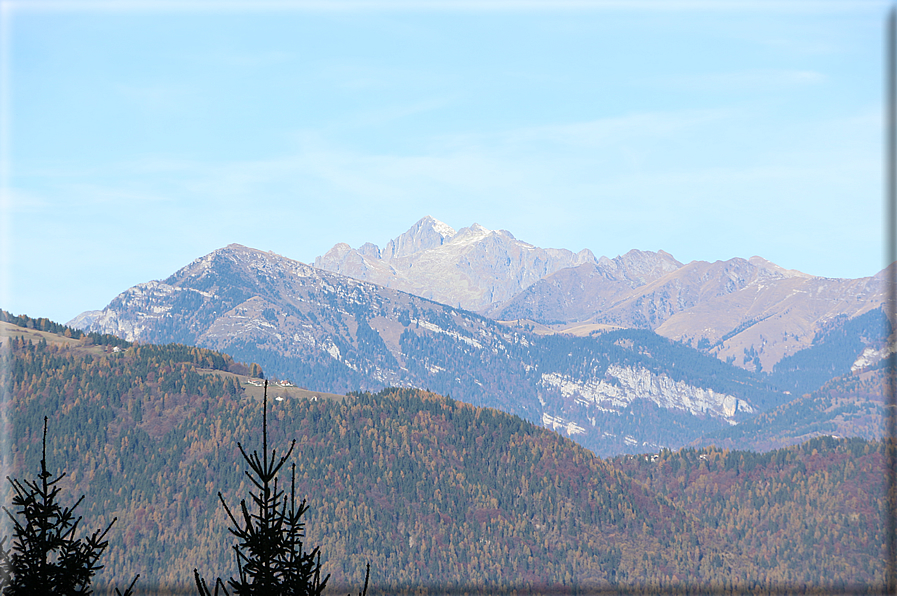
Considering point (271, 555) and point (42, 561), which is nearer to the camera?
point (271, 555)

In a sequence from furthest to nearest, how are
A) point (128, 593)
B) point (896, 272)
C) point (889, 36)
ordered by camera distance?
point (896, 272)
point (889, 36)
point (128, 593)

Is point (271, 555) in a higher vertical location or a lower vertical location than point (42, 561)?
higher

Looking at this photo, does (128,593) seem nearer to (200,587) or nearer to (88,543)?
(88,543)

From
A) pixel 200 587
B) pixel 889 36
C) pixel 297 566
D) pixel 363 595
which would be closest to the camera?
pixel 200 587

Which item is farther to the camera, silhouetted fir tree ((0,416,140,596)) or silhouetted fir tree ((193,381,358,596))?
silhouetted fir tree ((0,416,140,596))

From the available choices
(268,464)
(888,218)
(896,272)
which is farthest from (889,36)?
(268,464)

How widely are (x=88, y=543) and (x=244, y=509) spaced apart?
502 inches

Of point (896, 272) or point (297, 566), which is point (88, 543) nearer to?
point (297, 566)

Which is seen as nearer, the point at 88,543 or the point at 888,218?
the point at 88,543

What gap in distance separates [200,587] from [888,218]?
31.6m

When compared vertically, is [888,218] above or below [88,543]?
above

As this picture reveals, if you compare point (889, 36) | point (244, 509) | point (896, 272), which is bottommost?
point (244, 509)

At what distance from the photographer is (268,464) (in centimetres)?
2164

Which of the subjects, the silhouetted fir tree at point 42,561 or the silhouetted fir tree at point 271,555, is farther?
the silhouetted fir tree at point 42,561
